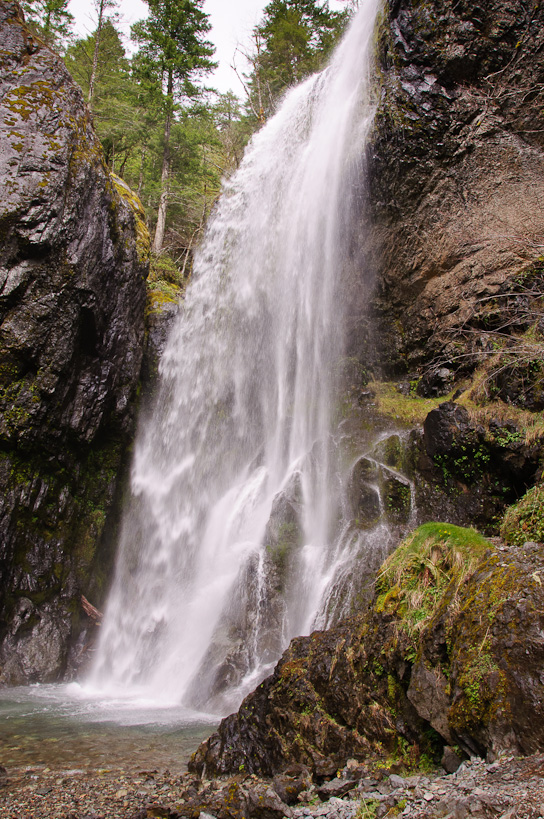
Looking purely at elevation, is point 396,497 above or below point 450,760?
above

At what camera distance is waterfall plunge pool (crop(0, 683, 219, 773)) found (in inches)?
191

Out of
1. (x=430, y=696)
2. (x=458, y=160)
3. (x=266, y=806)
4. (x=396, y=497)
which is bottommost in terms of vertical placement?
(x=266, y=806)

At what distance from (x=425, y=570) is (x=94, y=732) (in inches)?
191

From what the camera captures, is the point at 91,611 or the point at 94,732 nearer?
the point at 94,732

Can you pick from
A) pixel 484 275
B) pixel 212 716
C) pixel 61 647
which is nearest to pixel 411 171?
pixel 484 275

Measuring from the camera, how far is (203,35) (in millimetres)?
20844

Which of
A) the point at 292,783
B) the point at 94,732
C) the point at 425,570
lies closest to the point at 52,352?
the point at 94,732

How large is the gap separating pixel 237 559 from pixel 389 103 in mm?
11656

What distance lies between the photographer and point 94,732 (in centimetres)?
595

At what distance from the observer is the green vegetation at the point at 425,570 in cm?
415

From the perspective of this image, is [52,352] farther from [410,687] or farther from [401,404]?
[410,687]

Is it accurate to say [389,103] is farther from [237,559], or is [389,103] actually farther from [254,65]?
[254,65]

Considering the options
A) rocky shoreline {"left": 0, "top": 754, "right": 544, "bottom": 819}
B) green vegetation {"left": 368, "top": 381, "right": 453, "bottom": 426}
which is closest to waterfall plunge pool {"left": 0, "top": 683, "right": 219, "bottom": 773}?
rocky shoreline {"left": 0, "top": 754, "right": 544, "bottom": 819}

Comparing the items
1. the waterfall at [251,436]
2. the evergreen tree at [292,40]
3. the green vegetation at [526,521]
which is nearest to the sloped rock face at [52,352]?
the waterfall at [251,436]
